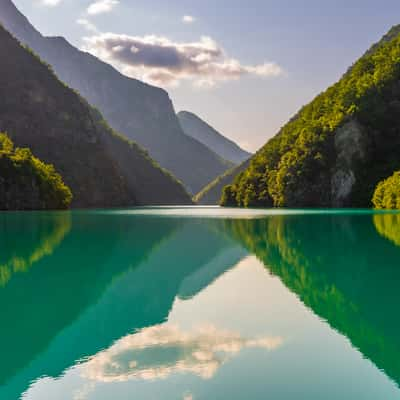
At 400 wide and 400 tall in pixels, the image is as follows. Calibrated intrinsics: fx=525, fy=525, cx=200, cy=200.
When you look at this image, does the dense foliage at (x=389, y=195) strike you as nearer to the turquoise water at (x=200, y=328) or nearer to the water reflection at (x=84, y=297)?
the water reflection at (x=84, y=297)

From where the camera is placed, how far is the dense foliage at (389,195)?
83500 millimetres

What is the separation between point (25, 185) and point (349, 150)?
67.2 m

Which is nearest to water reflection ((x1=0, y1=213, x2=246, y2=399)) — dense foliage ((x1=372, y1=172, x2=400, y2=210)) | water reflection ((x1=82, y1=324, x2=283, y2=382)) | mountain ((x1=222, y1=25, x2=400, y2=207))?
water reflection ((x1=82, y1=324, x2=283, y2=382))

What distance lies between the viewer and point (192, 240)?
83.3 feet

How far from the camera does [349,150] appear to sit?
113500mm

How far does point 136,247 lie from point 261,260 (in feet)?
20.6

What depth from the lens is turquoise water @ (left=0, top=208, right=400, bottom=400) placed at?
6145 millimetres

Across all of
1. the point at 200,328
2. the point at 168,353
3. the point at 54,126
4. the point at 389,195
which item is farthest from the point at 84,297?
the point at 54,126

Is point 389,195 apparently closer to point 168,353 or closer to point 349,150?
point 349,150

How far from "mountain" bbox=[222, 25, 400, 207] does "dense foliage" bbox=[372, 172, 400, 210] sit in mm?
12599

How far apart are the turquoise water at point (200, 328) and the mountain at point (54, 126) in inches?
5493

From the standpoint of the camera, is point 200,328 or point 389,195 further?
point 389,195

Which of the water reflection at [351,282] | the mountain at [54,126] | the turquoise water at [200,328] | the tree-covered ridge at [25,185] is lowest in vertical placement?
the water reflection at [351,282]

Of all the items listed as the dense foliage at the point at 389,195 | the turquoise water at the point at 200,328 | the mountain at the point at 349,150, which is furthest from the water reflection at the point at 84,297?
the mountain at the point at 349,150
